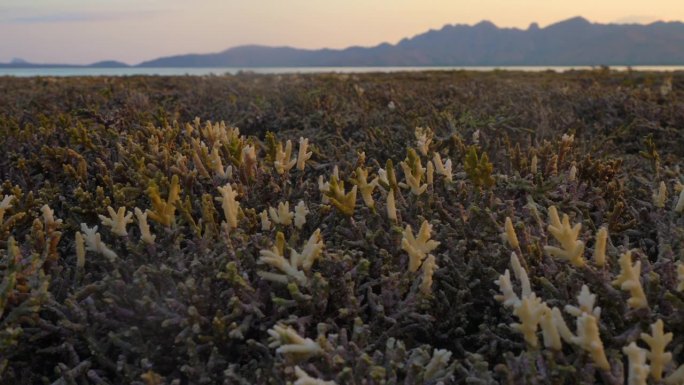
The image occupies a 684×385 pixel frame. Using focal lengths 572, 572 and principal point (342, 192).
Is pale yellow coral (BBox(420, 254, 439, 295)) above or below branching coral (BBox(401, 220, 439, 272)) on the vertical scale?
below

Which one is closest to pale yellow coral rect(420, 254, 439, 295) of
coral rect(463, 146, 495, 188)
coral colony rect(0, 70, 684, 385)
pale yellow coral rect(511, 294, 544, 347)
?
coral colony rect(0, 70, 684, 385)

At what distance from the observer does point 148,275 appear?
2.13 m

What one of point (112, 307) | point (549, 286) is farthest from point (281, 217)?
point (549, 286)

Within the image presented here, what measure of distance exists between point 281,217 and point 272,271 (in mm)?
348

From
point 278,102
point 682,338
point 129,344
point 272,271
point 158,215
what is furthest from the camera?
point 278,102

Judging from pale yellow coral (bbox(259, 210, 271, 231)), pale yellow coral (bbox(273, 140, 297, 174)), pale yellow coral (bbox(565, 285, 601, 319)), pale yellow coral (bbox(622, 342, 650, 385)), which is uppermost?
pale yellow coral (bbox(273, 140, 297, 174))

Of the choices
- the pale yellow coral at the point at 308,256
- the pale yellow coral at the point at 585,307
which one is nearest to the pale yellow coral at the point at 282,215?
the pale yellow coral at the point at 308,256

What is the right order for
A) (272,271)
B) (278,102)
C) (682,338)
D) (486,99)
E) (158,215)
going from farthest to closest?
1. (486,99)
2. (278,102)
3. (158,215)
4. (272,271)
5. (682,338)

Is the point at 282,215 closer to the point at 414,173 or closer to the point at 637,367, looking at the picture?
the point at 414,173

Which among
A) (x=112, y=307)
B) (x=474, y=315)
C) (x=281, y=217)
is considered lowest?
(x=474, y=315)

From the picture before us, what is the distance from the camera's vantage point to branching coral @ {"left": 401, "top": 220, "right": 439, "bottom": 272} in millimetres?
2062

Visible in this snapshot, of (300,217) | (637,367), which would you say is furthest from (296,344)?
(637,367)

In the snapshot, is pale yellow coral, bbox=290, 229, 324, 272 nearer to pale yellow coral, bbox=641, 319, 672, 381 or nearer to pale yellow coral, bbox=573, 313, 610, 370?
pale yellow coral, bbox=573, 313, 610, 370

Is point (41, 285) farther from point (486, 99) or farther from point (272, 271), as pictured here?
point (486, 99)
